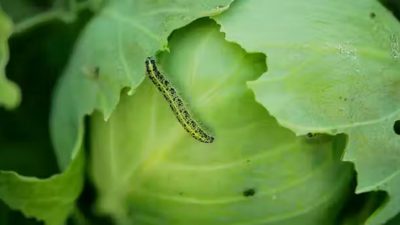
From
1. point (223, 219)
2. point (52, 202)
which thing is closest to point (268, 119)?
point (223, 219)

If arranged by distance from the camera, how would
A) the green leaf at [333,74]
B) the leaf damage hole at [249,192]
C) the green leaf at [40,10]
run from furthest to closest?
the green leaf at [40,10] < the leaf damage hole at [249,192] < the green leaf at [333,74]

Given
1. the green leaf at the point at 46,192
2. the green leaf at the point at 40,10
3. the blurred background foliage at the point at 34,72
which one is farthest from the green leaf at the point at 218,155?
the blurred background foliage at the point at 34,72

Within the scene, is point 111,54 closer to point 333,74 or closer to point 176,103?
point 176,103

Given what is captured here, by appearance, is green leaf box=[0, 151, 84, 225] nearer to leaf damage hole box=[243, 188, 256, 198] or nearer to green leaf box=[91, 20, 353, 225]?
green leaf box=[91, 20, 353, 225]

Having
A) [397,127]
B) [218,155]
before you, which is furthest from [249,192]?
[397,127]

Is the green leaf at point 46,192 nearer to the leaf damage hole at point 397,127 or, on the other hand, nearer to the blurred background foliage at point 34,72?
the blurred background foliage at point 34,72
